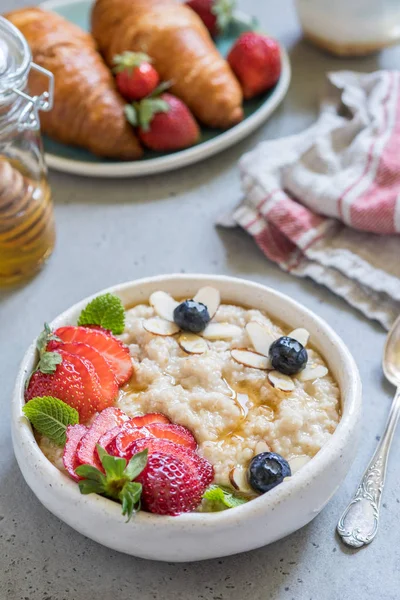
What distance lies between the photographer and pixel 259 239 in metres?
1.65

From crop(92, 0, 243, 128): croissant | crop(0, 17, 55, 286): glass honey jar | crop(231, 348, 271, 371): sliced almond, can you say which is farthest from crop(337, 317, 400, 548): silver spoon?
crop(92, 0, 243, 128): croissant

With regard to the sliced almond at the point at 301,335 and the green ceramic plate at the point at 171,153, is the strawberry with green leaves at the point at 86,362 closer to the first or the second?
the sliced almond at the point at 301,335

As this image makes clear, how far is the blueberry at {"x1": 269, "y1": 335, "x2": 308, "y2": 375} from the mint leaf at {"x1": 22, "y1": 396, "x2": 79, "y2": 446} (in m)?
0.33

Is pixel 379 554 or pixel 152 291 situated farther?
pixel 152 291

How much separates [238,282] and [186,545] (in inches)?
19.8

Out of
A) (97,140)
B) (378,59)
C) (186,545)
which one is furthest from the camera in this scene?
(378,59)

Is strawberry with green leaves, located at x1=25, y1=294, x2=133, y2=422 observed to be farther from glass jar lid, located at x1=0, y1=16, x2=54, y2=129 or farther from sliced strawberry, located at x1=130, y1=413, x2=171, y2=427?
glass jar lid, located at x1=0, y1=16, x2=54, y2=129

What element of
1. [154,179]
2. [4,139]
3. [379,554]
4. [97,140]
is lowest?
[379,554]

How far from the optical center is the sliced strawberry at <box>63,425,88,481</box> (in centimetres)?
105

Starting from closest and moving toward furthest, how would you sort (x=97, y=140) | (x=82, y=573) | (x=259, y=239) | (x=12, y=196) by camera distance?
(x=82, y=573)
(x=12, y=196)
(x=259, y=239)
(x=97, y=140)

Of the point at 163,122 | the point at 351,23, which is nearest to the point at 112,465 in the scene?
the point at 163,122

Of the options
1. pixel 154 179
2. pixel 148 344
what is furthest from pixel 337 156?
pixel 148 344

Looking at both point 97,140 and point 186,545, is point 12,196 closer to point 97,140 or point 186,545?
point 97,140

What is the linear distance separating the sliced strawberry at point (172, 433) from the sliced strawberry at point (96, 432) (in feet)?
0.18
